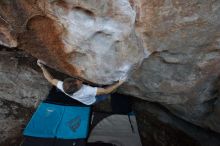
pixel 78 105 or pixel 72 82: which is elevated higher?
pixel 72 82

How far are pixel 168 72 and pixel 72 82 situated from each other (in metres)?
0.97

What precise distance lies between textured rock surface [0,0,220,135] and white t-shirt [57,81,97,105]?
0.56 ft

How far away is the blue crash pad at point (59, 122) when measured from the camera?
3262mm

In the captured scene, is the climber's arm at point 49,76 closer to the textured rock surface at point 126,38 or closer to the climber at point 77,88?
the climber at point 77,88

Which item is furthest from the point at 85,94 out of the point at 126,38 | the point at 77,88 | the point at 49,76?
the point at 126,38

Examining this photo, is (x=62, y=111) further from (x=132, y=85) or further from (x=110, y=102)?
(x=132, y=85)

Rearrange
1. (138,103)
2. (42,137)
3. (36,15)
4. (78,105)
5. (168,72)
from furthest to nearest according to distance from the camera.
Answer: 1. (138,103)
2. (78,105)
3. (42,137)
4. (168,72)
5. (36,15)

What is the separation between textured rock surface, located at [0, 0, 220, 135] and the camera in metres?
2.41

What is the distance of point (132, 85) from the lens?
3.30 m

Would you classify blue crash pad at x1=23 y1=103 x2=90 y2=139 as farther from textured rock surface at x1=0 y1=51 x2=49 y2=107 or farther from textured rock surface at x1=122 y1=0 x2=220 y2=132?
textured rock surface at x1=122 y1=0 x2=220 y2=132

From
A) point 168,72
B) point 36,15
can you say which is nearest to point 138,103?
point 168,72

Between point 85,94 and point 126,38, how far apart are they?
2.83 feet

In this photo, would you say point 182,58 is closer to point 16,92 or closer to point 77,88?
point 77,88

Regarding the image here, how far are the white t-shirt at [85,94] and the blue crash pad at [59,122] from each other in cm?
24
